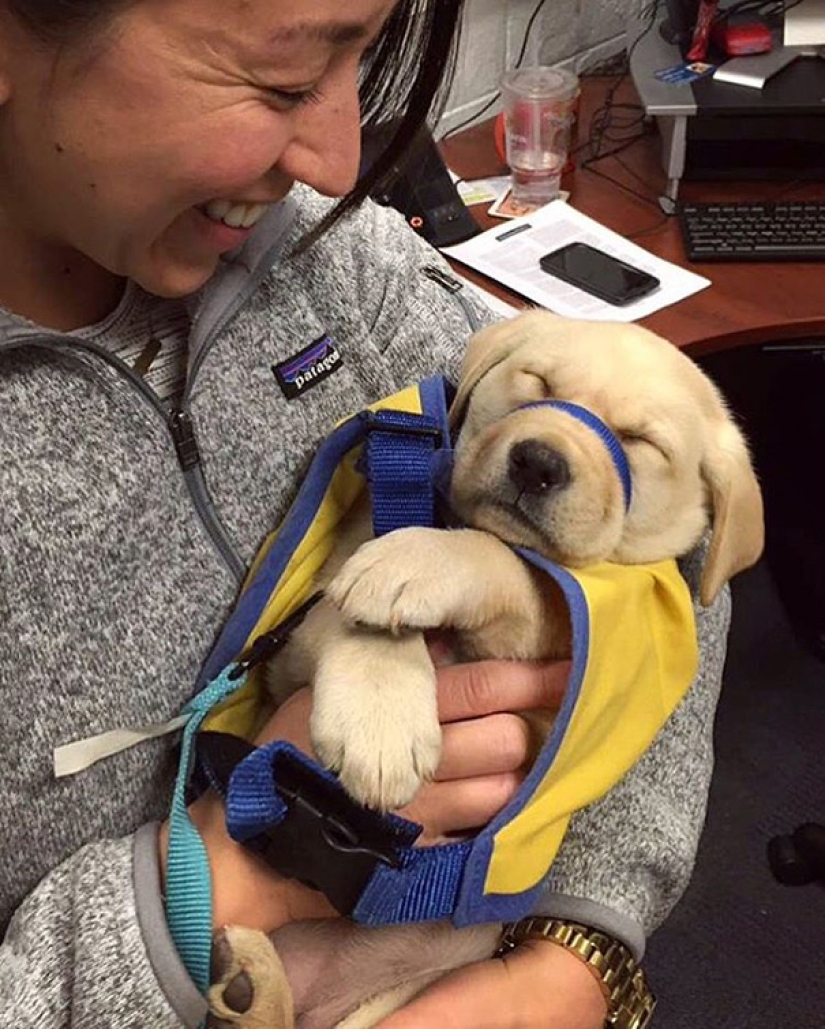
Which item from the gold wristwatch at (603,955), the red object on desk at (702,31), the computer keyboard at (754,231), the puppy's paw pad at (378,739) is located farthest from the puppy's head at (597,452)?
the red object on desk at (702,31)

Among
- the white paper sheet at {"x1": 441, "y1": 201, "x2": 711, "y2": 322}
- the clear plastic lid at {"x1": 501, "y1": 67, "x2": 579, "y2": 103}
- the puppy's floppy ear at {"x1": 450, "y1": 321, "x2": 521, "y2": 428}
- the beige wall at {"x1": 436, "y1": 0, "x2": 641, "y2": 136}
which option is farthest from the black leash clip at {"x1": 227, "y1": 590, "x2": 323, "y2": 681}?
the beige wall at {"x1": 436, "y1": 0, "x2": 641, "y2": 136}

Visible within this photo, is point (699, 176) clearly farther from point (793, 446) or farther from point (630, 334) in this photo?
point (630, 334)

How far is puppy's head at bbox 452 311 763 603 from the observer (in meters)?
1.04

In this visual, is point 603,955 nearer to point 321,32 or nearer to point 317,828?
point 317,828

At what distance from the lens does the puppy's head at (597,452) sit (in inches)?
41.1

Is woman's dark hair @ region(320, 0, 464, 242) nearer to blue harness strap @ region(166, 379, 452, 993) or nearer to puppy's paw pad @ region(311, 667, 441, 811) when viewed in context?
blue harness strap @ region(166, 379, 452, 993)

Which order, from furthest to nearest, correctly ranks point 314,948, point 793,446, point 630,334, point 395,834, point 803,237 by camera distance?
point 793,446 → point 803,237 → point 630,334 → point 314,948 → point 395,834

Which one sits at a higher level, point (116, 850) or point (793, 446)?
point (116, 850)

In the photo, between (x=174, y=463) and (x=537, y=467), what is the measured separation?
307mm

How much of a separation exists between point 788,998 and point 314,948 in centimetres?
123

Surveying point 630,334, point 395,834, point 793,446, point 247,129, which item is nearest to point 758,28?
point 793,446

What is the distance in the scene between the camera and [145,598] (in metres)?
0.97

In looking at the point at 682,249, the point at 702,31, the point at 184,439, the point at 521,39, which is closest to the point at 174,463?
the point at 184,439

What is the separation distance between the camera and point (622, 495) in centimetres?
110
